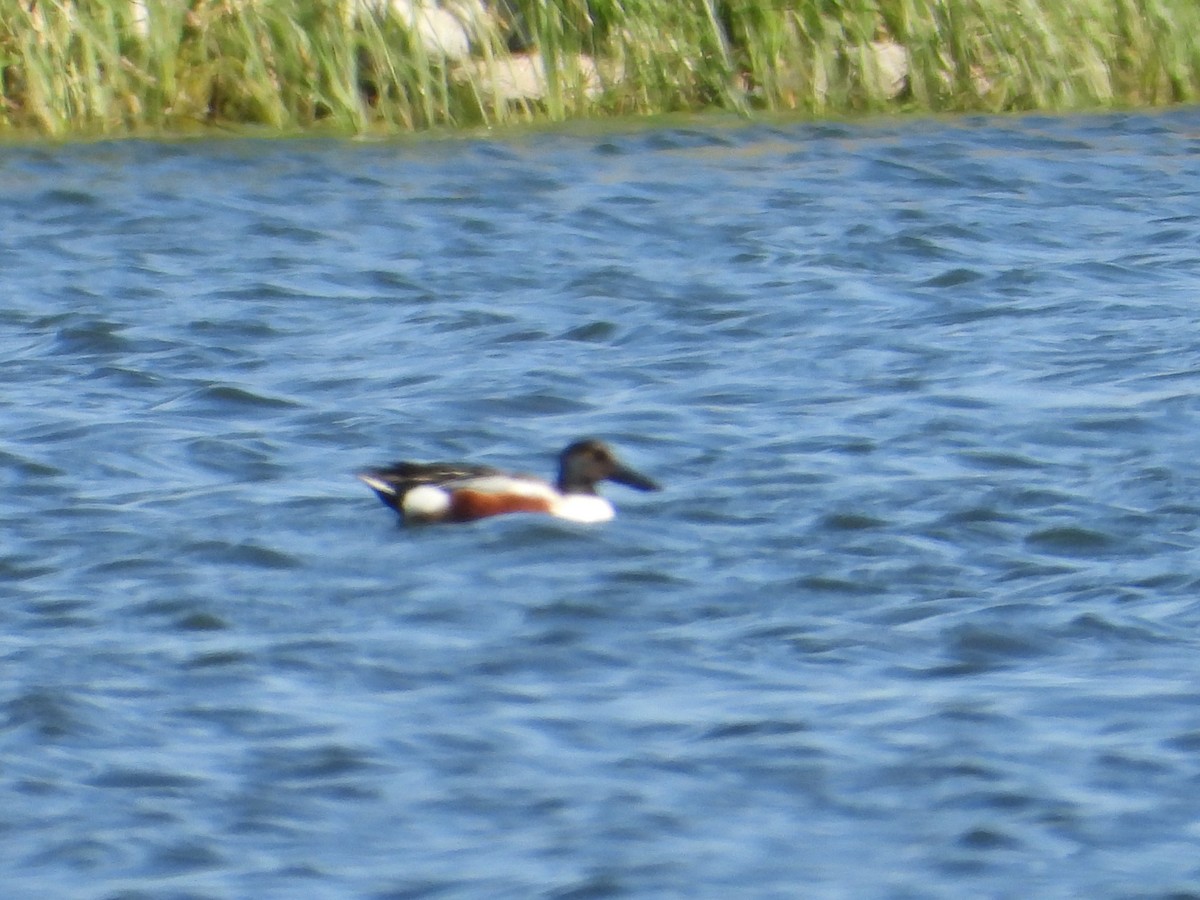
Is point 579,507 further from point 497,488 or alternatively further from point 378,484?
point 378,484

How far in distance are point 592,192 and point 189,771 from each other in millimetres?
8197

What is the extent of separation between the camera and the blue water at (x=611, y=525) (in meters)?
4.96

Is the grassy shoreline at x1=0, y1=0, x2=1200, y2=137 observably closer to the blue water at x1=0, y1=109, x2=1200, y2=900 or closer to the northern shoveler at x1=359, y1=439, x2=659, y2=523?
the blue water at x1=0, y1=109, x2=1200, y2=900

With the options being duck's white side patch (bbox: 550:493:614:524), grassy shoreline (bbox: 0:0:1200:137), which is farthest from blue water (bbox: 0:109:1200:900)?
grassy shoreline (bbox: 0:0:1200:137)

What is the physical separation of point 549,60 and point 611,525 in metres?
6.53

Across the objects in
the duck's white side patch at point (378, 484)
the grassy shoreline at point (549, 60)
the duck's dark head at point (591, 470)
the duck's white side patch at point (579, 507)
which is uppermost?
the grassy shoreline at point (549, 60)

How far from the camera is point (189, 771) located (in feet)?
17.2

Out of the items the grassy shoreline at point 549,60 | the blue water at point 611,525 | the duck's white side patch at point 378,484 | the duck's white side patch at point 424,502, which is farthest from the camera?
the grassy shoreline at point 549,60

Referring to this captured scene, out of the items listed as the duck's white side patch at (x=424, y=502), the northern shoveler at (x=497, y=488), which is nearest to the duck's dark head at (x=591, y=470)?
the northern shoveler at (x=497, y=488)

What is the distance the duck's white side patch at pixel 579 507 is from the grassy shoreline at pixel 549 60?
6.02 m

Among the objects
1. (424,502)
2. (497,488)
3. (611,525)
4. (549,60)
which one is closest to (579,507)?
(611,525)

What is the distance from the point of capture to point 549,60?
1386 centimetres

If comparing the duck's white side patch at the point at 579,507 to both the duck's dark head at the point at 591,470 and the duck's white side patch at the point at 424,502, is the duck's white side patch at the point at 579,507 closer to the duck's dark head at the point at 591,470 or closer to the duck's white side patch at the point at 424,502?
the duck's dark head at the point at 591,470

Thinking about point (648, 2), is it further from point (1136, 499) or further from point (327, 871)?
point (327, 871)
